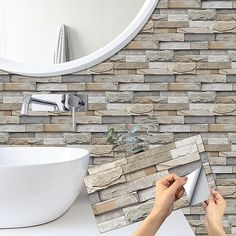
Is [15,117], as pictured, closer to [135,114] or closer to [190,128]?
[135,114]

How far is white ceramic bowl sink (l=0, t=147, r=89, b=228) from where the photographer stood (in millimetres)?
1202

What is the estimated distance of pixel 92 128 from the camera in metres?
1.81

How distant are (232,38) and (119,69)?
1.48 ft

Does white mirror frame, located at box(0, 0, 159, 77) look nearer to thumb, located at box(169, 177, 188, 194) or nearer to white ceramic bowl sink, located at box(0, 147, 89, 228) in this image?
white ceramic bowl sink, located at box(0, 147, 89, 228)

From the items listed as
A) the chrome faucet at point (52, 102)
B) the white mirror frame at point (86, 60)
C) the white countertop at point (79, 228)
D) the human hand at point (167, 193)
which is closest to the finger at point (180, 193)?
the human hand at point (167, 193)

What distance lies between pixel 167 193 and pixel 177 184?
4 centimetres

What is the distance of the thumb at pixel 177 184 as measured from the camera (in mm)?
1132

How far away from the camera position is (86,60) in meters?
1.78

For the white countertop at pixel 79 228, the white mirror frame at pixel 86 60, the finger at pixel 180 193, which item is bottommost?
the white countertop at pixel 79 228

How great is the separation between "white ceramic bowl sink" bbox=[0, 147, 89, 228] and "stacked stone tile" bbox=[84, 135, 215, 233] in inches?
2.4

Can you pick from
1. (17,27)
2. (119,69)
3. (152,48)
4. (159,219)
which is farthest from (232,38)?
(159,219)

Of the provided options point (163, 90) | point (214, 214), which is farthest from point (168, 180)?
point (163, 90)

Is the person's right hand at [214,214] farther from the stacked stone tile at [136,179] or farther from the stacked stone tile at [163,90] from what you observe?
the stacked stone tile at [163,90]

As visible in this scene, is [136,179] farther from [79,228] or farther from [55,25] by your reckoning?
[55,25]
